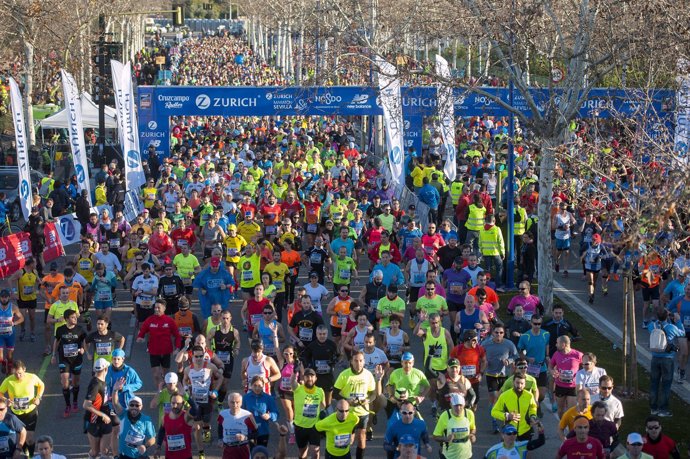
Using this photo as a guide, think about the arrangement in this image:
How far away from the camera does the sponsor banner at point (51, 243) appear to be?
23.0 metres

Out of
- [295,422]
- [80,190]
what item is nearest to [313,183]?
[80,190]

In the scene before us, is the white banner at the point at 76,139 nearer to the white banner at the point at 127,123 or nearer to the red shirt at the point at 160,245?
the white banner at the point at 127,123

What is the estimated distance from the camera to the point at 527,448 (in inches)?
504

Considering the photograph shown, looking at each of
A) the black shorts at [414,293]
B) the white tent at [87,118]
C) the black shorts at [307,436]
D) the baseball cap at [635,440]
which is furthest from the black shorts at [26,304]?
the white tent at [87,118]

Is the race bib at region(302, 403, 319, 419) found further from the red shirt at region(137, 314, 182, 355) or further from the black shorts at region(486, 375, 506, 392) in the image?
the red shirt at region(137, 314, 182, 355)

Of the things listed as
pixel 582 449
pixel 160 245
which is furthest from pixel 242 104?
pixel 582 449

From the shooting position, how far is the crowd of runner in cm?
1242

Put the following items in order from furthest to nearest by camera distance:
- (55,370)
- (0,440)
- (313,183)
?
(313,183) < (55,370) < (0,440)

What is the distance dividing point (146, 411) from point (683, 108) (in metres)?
7.89

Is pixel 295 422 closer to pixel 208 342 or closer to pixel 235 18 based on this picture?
pixel 208 342

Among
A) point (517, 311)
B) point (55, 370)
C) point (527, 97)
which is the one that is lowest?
point (55, 370)

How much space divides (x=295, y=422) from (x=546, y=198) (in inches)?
303

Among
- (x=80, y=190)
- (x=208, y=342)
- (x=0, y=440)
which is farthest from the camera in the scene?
(x=80, y=190)

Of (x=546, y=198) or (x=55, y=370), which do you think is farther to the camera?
(x=546, y=198)
